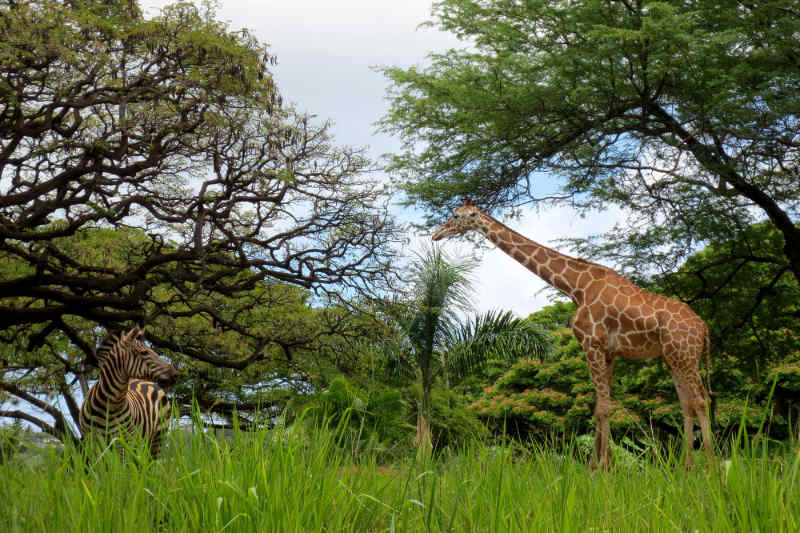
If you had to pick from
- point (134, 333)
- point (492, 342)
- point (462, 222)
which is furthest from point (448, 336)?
point (134, 333)

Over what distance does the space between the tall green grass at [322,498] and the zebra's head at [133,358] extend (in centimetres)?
324

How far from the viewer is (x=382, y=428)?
12.9m

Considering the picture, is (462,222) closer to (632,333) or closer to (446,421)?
(632,333)

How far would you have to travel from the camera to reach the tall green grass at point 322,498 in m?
2.82

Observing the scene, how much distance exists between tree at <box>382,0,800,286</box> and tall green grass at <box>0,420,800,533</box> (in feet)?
26.8

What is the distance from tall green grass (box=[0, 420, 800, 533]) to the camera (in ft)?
9.25

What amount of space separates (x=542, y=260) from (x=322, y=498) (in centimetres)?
783

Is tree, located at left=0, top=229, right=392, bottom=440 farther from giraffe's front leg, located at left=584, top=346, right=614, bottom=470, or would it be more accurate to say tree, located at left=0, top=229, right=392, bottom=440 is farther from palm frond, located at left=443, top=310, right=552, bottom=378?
giraffe's front leg, located at left=584, top=346, right=614, bottom=470

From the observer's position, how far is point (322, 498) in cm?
298

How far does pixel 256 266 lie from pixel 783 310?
11.8 meters

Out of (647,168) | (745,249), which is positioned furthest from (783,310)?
(647,168)

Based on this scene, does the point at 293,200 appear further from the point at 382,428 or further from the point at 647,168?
the point at 647,168

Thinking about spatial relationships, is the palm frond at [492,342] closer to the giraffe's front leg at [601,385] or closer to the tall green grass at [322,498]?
the giraffe's front leg at [601,385]

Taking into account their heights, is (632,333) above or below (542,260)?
below
